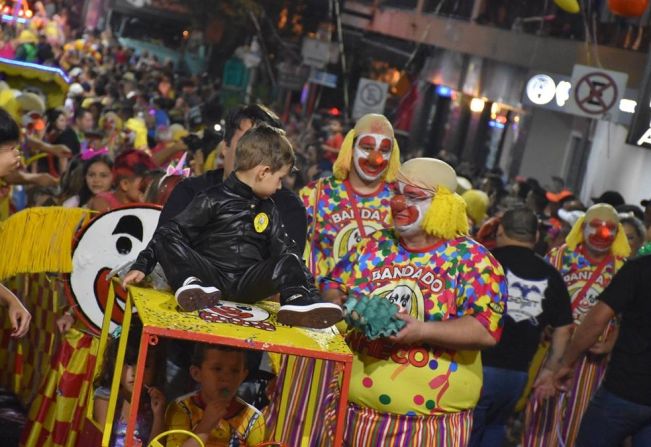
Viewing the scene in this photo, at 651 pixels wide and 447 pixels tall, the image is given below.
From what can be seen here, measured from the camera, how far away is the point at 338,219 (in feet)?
24.7

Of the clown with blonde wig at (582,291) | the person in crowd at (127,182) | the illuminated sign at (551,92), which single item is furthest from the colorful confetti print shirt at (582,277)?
the illuminated sign at (551,92)

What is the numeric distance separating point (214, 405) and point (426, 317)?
969mm

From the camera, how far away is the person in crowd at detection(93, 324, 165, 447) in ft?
16.1

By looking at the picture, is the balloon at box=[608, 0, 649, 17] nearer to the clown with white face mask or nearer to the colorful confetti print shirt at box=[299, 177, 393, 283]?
the clown with white face mask

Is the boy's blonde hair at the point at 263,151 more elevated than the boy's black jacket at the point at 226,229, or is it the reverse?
the boy's blonde hair at the point at 263,151

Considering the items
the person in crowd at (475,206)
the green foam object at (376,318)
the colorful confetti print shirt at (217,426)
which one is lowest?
the colorful confetti print shirt at (217,426)

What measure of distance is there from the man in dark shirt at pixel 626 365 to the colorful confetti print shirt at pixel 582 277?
6.47 ft

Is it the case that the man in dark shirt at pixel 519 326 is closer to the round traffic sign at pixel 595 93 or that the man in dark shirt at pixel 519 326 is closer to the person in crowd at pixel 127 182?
the person in crowd at pixel 127 182

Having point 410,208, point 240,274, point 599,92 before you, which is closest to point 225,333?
point 240,274

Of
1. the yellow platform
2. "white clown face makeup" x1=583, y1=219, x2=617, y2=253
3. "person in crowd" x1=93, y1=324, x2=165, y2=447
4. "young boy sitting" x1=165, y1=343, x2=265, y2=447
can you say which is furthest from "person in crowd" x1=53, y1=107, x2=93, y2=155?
the yellow platform

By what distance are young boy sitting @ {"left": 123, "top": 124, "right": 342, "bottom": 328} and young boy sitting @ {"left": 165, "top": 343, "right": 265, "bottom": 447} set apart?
26cm

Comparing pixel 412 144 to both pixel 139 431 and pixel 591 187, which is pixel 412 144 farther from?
pixel 139 431

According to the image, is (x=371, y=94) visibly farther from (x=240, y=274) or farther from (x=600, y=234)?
(x=240, y=274)

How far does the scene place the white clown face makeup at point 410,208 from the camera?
533 cm
